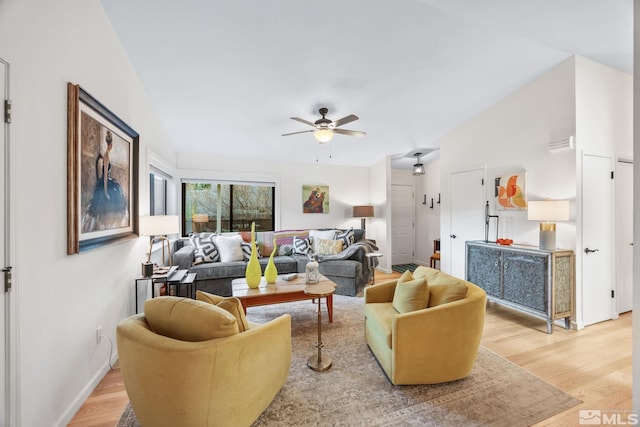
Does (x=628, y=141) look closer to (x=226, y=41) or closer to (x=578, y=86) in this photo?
(x=578, y=86)

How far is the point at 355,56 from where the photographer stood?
8.62ft

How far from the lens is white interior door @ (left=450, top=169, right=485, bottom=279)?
3.89 m

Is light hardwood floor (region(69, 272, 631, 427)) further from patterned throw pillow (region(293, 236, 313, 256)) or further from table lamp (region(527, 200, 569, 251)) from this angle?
patterned throw pillow (region(293, 236, 313, 256))

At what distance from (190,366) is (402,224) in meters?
5.88

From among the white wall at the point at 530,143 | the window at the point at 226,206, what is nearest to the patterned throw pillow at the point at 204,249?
the window at the point at 226,206

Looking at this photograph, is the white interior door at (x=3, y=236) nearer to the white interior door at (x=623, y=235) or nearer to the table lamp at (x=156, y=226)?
the table lamp at (x=156, y=226)

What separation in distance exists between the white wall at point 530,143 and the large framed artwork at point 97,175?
4.39 meters

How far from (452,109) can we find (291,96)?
2.29 m

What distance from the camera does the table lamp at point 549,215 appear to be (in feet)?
8.87

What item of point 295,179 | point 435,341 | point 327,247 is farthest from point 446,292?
point 295,179

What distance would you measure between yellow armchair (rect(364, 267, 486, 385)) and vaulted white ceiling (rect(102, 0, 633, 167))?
7.33 feet

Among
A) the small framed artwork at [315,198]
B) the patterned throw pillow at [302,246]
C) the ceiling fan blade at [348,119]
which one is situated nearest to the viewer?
the ceiling fan blade at [348,119]

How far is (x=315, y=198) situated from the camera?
18.9ft

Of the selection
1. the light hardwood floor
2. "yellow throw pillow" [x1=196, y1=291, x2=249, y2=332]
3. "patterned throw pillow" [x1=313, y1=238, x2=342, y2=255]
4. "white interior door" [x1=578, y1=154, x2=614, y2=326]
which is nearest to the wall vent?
"white interior door" [x1=578, y1=154, x2=614, y2=326]
